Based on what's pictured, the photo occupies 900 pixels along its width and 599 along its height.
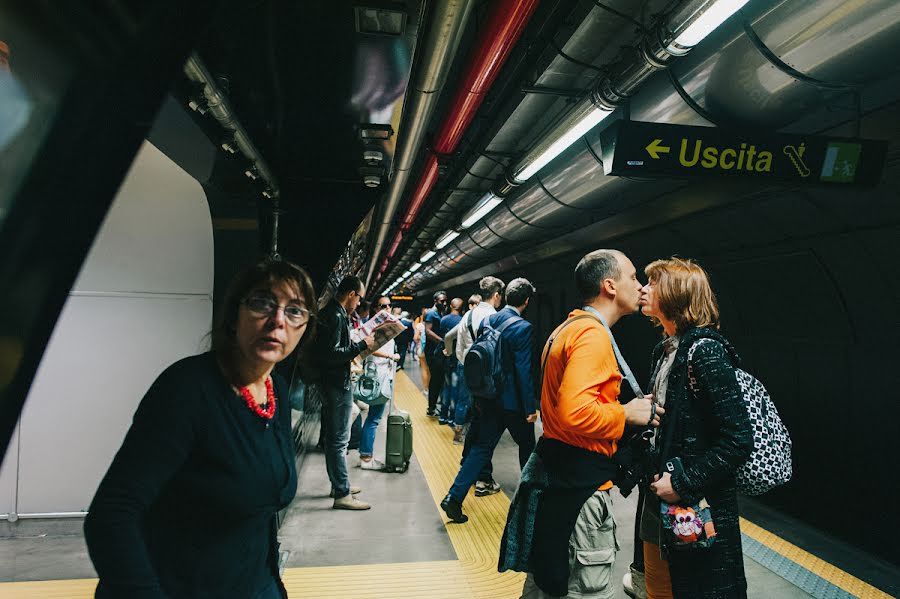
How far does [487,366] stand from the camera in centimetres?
405

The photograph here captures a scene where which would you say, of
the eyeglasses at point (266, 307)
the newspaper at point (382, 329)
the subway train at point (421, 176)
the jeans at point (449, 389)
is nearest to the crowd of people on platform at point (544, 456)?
the eyeglasses at point (266, 307)

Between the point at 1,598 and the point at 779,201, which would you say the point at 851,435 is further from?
the point at 1,598

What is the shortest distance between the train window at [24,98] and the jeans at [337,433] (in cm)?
384

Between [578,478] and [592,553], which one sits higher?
[578,478]

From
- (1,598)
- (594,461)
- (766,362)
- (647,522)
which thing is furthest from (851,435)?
(1,598)

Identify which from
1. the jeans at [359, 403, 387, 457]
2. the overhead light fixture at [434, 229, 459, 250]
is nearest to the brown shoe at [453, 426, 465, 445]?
the jeans at [359, 403, 387, 457]

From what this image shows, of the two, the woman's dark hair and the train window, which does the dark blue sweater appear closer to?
the woman's dark hair

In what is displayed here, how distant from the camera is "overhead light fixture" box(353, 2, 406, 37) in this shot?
6.15 ft

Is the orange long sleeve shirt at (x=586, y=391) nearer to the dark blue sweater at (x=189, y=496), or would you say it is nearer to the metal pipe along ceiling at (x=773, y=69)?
the dark blue sweater at (x=189, y=496)

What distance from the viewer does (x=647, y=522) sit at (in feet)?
6.83

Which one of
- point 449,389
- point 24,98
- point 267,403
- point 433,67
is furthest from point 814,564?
point 24,98

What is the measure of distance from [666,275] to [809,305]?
358 centimetres

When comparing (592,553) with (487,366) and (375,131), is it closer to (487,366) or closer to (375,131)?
(487,366)

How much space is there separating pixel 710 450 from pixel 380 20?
2015 mm
